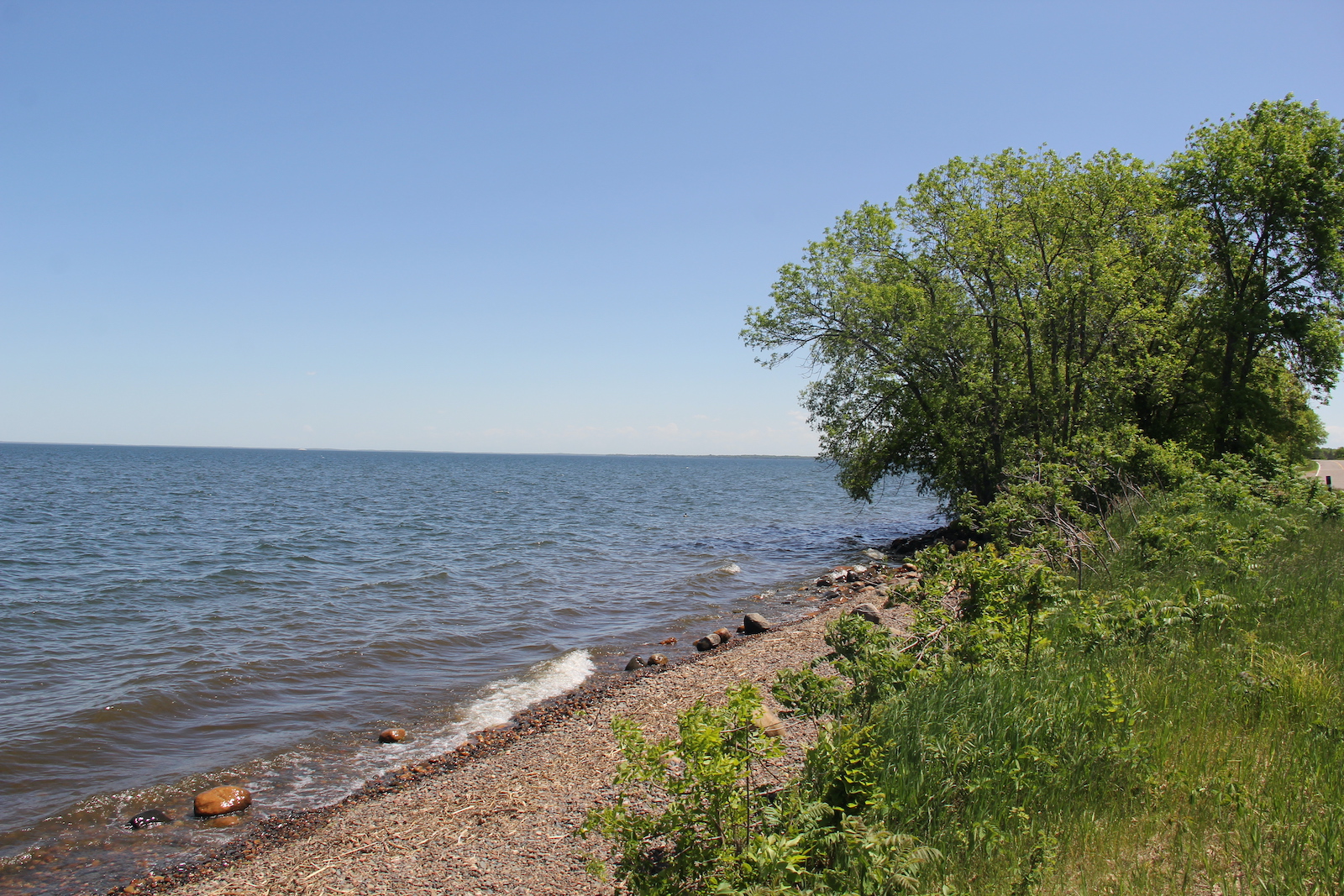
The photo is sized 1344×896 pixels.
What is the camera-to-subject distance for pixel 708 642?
1555 cm

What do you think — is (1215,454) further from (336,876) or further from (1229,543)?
(336,876)

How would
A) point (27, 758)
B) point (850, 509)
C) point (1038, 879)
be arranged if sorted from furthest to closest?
point (850, 509)
point (27, 758)
point (1038, 879)

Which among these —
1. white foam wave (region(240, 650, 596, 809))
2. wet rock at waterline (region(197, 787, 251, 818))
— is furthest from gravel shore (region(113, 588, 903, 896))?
wet rock at waterline (region(197, 787, 251, 818))

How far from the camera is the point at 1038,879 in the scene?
394 cm

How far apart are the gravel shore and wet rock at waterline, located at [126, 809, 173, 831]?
1.38 meters

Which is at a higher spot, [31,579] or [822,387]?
[822,387]

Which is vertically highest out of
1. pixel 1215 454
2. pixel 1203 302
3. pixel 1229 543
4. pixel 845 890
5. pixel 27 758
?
pixel 1203 302

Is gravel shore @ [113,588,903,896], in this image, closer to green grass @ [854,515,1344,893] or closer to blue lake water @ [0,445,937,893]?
blue lake water @ [0,445,937,893]

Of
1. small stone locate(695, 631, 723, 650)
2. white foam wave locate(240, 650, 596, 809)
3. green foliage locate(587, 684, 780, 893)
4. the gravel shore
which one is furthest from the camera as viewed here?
small stone locate(695, 631, 723, 650)

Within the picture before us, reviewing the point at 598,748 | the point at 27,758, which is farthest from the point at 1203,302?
the point at 27,758

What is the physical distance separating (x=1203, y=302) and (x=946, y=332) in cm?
762

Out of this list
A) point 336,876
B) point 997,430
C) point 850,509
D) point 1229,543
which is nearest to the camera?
point 336,876

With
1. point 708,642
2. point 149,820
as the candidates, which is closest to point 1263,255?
point 708,642

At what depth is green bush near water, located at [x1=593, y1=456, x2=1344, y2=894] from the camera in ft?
13.4
